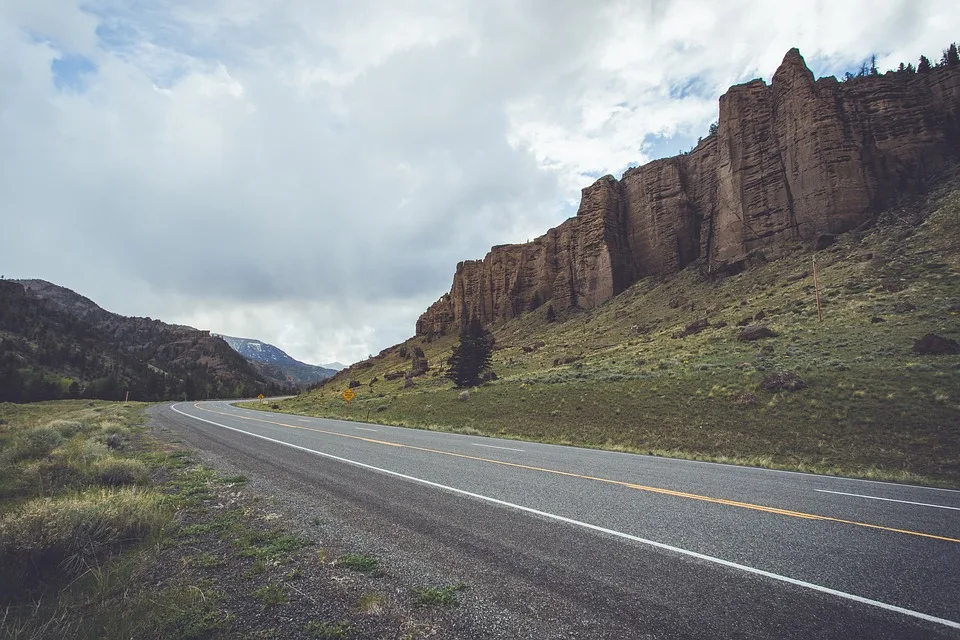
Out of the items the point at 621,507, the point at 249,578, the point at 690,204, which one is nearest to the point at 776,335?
the point at 621,507

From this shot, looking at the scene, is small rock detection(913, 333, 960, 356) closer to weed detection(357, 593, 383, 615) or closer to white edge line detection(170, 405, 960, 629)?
white edge line detection(170, 405, 960, 629)

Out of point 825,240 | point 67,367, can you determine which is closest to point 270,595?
point 825,240

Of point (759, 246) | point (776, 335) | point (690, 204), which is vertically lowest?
point (776, 335)

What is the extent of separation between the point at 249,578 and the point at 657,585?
13.3 feet

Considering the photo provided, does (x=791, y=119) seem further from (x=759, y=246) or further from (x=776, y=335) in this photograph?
(x=776, y=335)

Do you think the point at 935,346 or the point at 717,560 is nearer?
the point at 717,560

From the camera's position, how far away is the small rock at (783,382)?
19547mm

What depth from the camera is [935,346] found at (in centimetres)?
2070

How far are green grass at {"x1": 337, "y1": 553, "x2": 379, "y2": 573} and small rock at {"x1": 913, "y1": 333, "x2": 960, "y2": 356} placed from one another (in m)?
28.5

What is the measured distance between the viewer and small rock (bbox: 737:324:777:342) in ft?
104

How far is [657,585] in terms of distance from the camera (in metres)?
3.96

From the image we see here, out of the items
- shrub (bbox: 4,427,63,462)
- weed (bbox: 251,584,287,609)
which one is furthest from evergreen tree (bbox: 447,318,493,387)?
weed (bbox: 251,584,287,609)

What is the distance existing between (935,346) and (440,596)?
28853 mm

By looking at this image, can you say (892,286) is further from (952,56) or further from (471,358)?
(952,56)
